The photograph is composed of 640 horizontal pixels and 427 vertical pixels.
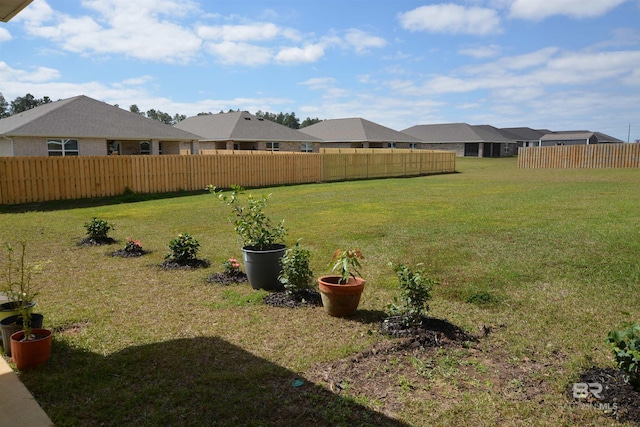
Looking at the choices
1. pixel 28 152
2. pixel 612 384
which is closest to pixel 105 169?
pixel 28 152

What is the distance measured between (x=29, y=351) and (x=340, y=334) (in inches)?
112

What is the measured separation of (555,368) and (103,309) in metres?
4.93

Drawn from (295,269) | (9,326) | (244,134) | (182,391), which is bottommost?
(182,391)

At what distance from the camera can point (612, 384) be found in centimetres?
349

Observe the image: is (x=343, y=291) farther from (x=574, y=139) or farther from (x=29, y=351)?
(x=574, y=139)

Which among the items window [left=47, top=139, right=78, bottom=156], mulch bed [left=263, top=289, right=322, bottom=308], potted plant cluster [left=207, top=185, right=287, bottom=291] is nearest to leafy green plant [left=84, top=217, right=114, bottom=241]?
potted plant cluster [left=207, top=185, right=287, bottom=291]

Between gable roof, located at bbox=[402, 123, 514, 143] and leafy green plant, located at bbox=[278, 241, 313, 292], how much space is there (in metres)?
65.7

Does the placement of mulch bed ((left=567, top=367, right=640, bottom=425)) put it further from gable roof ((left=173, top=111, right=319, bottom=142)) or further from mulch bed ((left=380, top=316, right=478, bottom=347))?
gable roof ((left=173, top=111, right=319, bottom=142))

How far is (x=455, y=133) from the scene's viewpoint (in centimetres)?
7075

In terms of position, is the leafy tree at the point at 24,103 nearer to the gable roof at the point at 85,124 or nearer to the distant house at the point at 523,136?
the gable roof at the point at 85,124

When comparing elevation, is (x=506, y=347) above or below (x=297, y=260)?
below

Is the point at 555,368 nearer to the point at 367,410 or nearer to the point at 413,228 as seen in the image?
the point at 367,410

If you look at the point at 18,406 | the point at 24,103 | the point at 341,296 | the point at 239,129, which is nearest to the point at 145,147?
the point at 239,129

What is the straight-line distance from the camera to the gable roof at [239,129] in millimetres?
40844
